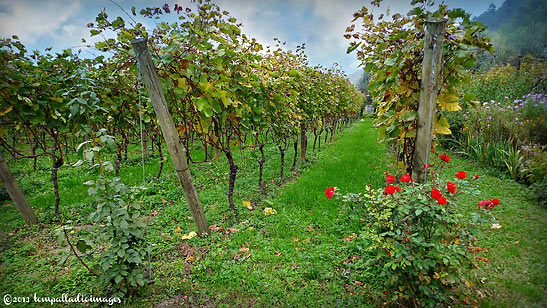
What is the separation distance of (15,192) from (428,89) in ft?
21.3

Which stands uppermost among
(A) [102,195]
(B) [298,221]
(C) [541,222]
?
(A) [102,195]

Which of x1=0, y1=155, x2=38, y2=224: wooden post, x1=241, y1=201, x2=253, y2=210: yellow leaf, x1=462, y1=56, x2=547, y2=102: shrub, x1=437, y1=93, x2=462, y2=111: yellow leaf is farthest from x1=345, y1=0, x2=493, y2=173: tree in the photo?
x1=462, y1=56, x2=547, y2=102: shrub

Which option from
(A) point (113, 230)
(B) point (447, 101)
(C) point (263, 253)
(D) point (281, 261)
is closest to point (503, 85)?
(B) point (447, 101)

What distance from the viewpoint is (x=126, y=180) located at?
20.1 ft

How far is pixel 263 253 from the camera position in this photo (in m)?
3.05

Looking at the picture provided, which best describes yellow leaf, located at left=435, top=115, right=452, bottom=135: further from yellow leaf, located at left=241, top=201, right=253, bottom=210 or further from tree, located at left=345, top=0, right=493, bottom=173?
yellow leaf, located at left=241, top=201, right=253, bottom=210

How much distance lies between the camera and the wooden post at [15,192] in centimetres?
384

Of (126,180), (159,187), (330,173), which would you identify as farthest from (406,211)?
(126,180)

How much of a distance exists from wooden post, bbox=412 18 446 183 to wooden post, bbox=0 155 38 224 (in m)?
6.31

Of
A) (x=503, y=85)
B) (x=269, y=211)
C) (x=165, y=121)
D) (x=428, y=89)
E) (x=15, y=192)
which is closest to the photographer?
(x=428, y=89)

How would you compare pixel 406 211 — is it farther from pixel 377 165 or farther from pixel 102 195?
pixel 377 165

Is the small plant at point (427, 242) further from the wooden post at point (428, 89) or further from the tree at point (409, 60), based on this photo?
the tree at point (409, 60)

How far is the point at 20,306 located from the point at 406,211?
370cm

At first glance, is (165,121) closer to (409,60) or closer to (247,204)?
(247,204)
